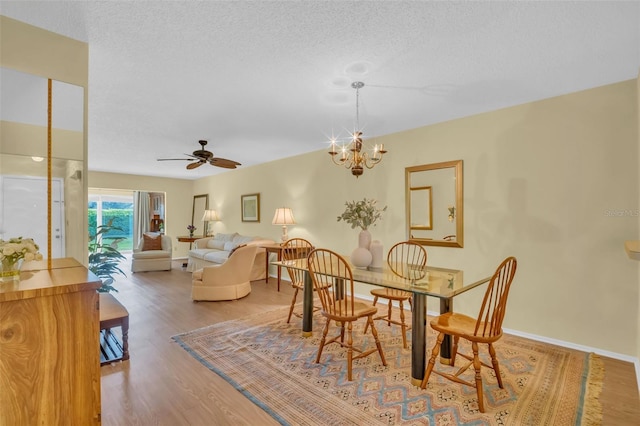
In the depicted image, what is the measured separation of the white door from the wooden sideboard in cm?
66

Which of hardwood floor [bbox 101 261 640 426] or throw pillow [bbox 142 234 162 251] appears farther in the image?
throw pillow [bbox 142 234 162 251]

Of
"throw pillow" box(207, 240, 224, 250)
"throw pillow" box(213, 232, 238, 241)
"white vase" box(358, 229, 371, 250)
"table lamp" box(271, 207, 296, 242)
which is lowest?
"throw pillow" box(207, 240, 224, 250)

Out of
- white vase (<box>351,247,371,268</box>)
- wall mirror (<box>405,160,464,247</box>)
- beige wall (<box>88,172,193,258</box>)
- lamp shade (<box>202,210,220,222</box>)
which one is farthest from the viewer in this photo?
beige wall (<box>88,172,193,258</box>)

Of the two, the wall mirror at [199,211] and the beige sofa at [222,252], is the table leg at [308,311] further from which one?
the wall mirror at [199,211]

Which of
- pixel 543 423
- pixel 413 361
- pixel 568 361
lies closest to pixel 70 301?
pixel 413 361

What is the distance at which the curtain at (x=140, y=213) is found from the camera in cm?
905

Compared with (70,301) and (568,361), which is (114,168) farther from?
(568,361)

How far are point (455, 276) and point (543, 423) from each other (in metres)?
1.04

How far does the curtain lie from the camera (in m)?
9.05

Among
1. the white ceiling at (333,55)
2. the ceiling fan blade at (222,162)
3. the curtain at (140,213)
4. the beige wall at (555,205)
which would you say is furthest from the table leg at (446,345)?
the curtain at (140,213)

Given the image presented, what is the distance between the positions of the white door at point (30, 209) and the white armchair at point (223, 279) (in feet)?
7.21

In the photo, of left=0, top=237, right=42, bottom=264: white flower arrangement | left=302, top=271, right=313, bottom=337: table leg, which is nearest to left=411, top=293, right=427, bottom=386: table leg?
left=302, top=271, right=313, bottom=337: table leg

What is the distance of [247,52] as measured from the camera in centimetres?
219

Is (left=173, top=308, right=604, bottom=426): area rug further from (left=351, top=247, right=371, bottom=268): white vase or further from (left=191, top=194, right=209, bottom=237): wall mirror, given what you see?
(left=191, top=194, right=209, bottom=237): wall mirror
